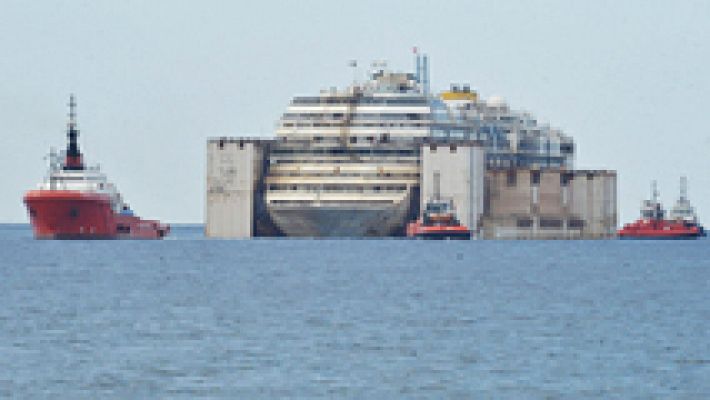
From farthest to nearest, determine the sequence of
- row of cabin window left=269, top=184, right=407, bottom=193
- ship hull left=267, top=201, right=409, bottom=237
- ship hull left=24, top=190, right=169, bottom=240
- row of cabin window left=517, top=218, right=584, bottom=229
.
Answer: row of cabin window left=517, top=218, right=584, bottom=229 → row of cabin window left=269, top=184, right=407, bottom=193 → ship hull left=267, top=201, right=409, bottom=237 → ship hull left=24, top=190, right=169, bottom=240

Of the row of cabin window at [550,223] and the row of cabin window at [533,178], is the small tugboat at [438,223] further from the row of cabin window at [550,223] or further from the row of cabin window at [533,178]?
the row of cabin window at [550,223]

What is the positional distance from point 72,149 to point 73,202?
1020 centimetres

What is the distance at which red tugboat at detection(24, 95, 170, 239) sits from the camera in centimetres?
15762

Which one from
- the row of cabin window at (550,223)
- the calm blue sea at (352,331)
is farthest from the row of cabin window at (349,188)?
the calm blue sea at (352,331)

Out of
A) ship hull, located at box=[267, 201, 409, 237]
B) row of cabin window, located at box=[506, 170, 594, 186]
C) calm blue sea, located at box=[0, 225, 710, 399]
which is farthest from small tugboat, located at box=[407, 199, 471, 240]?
calm blue sea, located at box=[0, 225, 710, 399]

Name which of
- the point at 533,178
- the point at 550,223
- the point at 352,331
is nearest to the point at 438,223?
the point at 533,178

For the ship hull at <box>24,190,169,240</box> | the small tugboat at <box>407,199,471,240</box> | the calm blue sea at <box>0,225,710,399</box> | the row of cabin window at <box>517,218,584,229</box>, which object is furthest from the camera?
the row of cabin window at <box>517,218,584,229</box>

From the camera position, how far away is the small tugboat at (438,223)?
529 feet

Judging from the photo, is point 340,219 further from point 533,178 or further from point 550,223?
point 550,223

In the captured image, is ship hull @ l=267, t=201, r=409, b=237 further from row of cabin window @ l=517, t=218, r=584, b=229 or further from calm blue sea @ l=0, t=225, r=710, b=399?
calm blue sea @ l=0, t=225, r=710, b=399

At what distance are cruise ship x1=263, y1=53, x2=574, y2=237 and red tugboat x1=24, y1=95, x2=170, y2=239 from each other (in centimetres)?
1255

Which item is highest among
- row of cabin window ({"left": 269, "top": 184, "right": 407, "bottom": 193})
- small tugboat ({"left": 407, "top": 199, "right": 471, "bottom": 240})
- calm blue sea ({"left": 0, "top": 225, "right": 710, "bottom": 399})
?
row of cabin window ({"left": 269, "top": 184, "right": 407, "bottom": 193})

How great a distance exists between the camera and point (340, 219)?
166 metres

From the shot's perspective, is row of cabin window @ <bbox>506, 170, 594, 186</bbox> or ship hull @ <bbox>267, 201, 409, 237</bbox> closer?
ship hull @ <bbox>267, 201, 409, 237</bbox>
